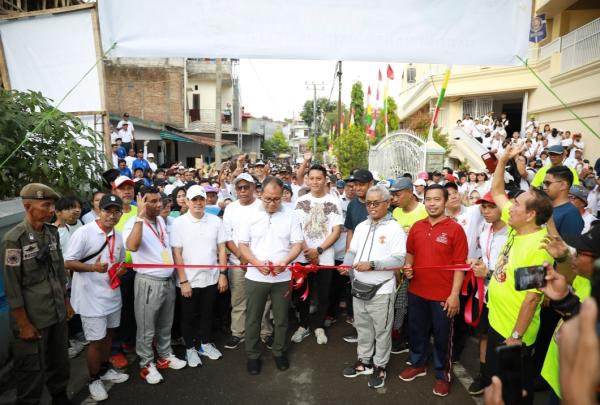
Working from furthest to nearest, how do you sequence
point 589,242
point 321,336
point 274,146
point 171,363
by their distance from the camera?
point 274,146 → point 321,336 → point 171,363 → point 589,242

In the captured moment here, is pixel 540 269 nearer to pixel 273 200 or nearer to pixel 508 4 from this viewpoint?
pixel 273 200

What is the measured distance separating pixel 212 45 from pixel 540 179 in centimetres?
366

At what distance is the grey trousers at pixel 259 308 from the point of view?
13.0 ft

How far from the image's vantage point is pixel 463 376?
13.0 feet

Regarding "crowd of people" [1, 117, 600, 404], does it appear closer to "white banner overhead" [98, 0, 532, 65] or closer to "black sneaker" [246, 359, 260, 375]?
"black sneaker" [246, 359, 260, 375]

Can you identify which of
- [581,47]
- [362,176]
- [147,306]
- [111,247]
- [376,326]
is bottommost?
[376,326]

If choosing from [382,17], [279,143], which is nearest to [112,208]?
[382,17]

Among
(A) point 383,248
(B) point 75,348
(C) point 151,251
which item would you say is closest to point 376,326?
(A) point 383,248

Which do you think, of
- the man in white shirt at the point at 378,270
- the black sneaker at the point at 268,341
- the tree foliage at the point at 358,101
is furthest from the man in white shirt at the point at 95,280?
the tree foliage at the point at 358,101

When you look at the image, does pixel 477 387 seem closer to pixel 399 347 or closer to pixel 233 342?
pixel 399 347

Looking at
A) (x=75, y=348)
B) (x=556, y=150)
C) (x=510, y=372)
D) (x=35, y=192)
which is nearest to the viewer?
(x=510, y=372)

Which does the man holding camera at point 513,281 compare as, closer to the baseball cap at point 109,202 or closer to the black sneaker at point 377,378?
the black sneaker at point 377,378

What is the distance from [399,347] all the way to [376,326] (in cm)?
109

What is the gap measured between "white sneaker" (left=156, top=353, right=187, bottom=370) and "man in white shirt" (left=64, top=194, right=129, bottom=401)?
1.94 feet
